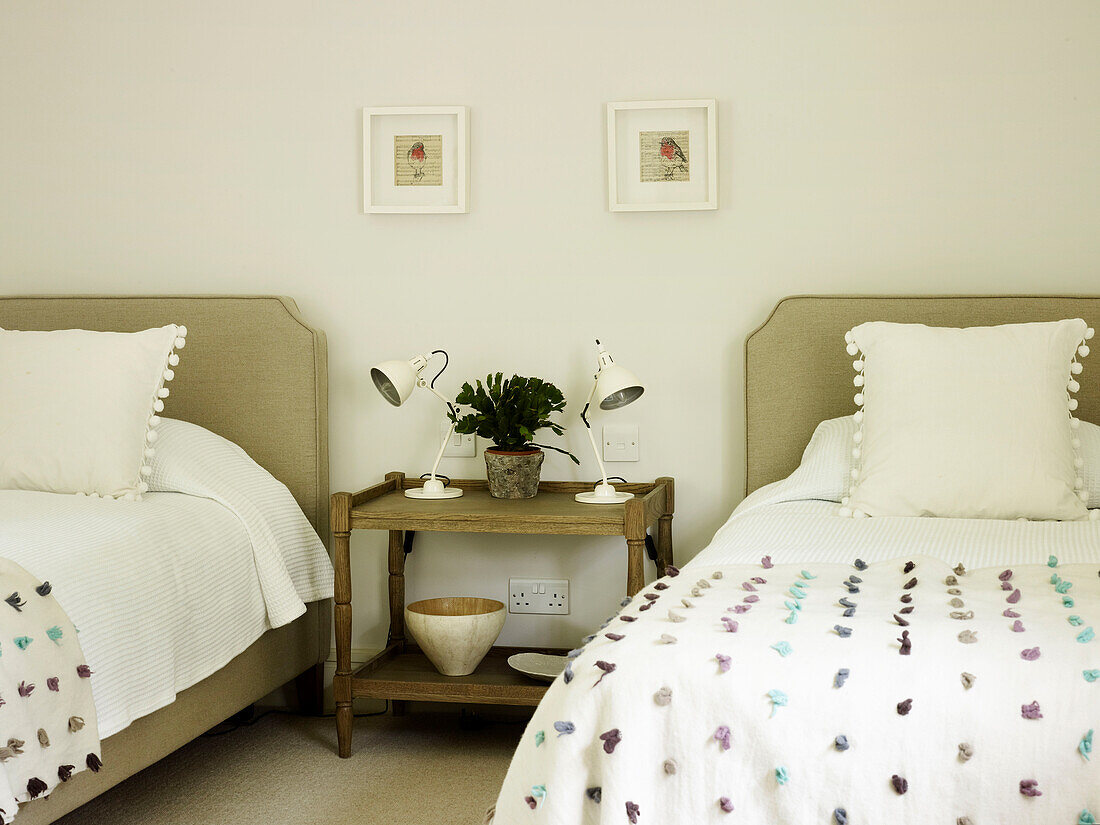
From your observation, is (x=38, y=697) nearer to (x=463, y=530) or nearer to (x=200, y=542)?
(x=200, y=542)

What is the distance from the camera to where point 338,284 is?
8.53ft

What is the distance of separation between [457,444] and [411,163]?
72cm

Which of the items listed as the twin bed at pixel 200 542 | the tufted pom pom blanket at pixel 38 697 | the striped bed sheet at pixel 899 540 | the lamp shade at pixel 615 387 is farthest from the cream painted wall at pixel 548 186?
the tufted pom pom blanket at pixel 38 697

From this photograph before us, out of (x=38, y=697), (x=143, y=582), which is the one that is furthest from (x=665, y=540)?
(x=38, y=697)

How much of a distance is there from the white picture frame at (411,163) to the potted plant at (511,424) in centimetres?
52

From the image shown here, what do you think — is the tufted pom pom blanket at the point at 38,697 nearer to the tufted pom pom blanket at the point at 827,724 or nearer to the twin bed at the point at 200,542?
the twin bed at the point at 200,542

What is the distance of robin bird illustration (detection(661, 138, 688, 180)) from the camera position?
2.47 m

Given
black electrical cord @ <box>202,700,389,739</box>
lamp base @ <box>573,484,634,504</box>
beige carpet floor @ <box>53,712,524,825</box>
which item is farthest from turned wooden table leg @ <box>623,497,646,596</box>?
black electrical cord @ <box>202,700,389,739</box>

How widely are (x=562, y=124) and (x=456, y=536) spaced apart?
3.51ft

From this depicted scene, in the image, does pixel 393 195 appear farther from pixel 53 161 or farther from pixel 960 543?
pixel 960 543

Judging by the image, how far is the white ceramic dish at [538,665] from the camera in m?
2.25

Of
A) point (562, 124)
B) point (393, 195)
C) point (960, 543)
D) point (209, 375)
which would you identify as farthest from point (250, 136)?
point (960, 543)

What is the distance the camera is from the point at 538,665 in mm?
2322

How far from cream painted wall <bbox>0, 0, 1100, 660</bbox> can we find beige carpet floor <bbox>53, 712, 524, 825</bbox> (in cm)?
29
